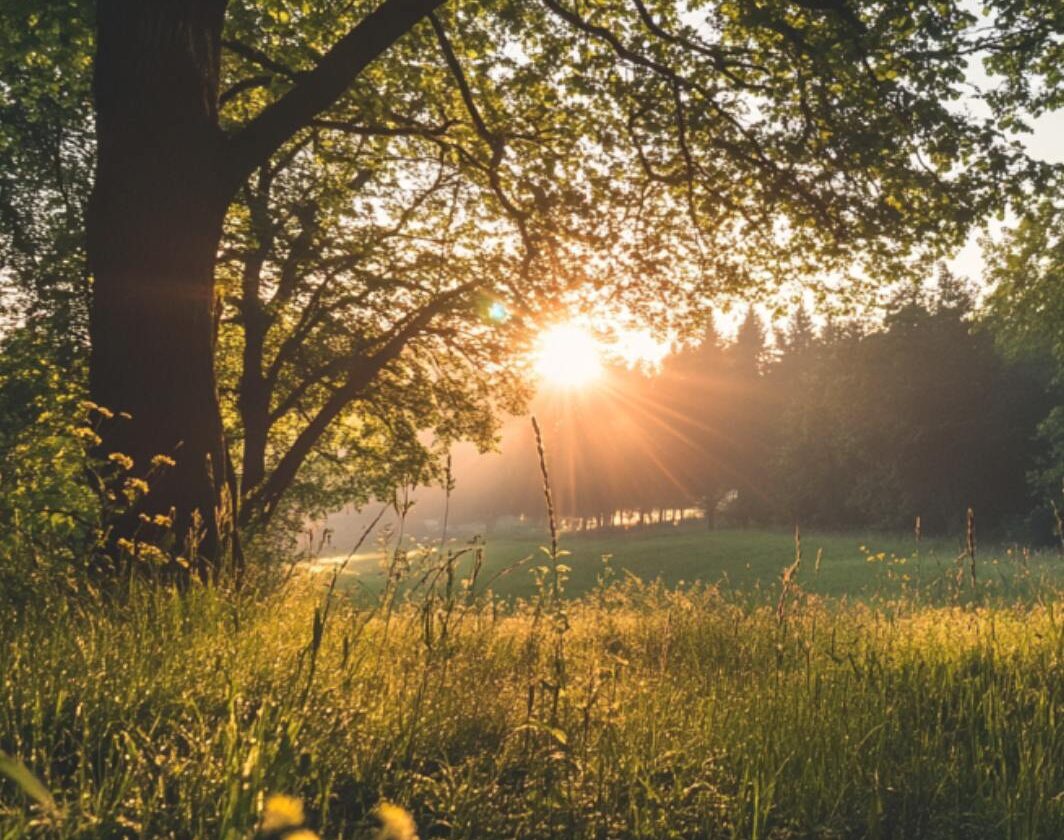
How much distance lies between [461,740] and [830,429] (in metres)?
51.8

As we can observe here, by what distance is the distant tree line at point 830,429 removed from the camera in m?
42.2

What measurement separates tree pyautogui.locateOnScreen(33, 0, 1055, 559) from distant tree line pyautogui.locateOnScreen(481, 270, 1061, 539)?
18.7 metres

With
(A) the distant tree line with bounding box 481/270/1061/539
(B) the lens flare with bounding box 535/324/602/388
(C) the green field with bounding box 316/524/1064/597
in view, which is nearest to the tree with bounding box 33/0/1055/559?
(B) the lens flare with bounding box 535/324/602/388

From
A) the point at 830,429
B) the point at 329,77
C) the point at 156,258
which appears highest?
the point at 329,77

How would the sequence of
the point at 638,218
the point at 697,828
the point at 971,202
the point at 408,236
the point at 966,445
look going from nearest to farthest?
the point at 697,828 < the point at 971,202 < the point at 638,218 < the point at 408,236 < the point at 966,445

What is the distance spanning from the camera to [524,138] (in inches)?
391

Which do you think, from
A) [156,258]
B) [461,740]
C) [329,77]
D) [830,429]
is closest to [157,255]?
[156,258]

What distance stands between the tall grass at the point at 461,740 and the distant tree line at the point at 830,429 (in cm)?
2617

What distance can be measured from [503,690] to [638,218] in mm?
8842

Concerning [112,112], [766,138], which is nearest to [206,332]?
[112,112]

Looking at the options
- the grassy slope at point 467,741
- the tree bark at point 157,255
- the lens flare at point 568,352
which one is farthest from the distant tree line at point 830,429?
the grassy slope at point 467,741

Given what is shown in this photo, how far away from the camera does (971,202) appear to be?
8.58m

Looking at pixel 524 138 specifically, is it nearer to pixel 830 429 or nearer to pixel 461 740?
pixel 461 740

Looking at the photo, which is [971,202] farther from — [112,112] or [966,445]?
[966,445]
